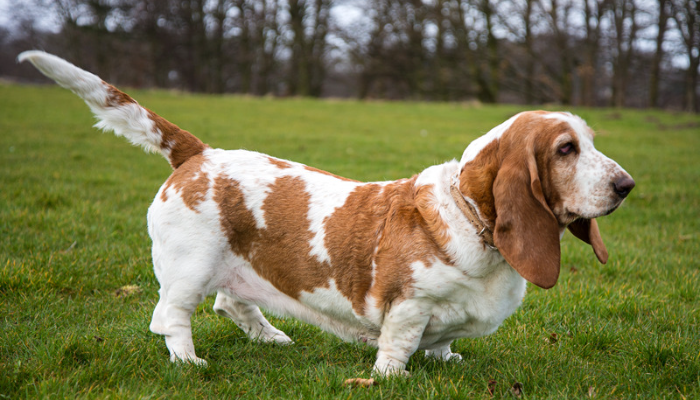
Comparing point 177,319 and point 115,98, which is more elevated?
point 115,98

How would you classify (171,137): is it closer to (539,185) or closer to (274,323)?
(274,323)

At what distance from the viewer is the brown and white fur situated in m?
2.65

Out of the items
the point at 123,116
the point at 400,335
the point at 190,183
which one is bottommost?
the point at 400,335

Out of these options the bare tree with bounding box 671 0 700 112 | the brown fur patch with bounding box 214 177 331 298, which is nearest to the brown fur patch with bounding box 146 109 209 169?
the brown fur patch with bounding box 214 177 331 298

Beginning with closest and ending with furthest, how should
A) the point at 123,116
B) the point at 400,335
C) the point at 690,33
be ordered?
the point at 400,335
the point at 123,116
the point at 690,33

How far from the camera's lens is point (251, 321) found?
3.64 meters

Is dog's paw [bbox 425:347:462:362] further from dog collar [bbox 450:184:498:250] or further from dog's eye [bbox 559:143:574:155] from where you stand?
dog's eye [bbox 559:143:574:155]

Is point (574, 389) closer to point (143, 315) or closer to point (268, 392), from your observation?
point (268, 392)

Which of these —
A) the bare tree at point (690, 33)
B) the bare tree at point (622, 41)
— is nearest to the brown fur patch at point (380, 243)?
the bare tree at point (690, 33)

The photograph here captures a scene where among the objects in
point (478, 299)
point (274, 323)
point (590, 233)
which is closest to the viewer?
point (478, 299)

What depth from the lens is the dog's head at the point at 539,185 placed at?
8.54 feet

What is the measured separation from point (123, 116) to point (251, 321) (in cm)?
157

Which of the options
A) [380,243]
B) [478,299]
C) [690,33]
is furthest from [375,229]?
[690,33]

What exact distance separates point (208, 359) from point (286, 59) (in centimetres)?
3485
